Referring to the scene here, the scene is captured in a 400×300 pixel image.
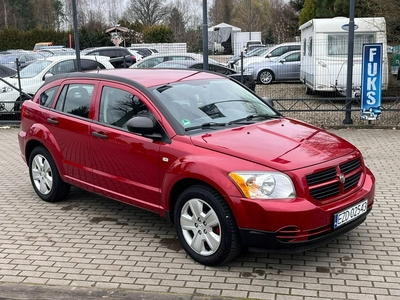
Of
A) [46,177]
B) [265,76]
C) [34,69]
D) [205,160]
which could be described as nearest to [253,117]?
[205,160]

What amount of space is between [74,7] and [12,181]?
6709 millimetres

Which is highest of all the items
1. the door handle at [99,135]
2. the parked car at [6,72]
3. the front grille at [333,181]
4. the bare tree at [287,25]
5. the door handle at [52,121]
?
the bare tree at [287,25]

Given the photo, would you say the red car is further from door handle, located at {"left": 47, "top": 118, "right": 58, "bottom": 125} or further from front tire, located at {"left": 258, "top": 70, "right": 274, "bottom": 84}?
front tire, located at {"left": 258, "top": 70, "right": 274, "bottom": 84}

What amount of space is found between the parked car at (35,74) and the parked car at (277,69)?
6.91m

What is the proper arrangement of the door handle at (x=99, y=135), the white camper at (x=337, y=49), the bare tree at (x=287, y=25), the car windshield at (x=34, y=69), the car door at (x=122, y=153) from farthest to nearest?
the bare tree at (x=287, y=25) → the white camper at (x=337, y=49) → the car windshield at (x=34, y=69) → the door handle at (x=99, y=135) → the car door at (x=122, y=153)


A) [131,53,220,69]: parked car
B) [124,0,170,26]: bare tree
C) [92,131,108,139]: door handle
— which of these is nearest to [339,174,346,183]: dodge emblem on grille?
[92,131,108,139]: door handle

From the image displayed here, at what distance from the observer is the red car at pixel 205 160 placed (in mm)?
3934

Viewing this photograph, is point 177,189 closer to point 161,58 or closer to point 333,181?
point 333,181

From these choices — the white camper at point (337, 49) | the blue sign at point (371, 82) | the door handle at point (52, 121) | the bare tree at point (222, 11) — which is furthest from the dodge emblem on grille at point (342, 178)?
the bare tree at point (222, 11)

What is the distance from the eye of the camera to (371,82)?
423 inches

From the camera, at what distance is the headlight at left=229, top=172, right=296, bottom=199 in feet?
12.8

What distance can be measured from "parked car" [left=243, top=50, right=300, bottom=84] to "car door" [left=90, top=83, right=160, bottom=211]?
14.5 metres

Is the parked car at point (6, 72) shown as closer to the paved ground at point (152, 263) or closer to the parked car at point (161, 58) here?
the parked car at point (161, 58)

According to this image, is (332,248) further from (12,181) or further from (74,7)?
(74,7)
